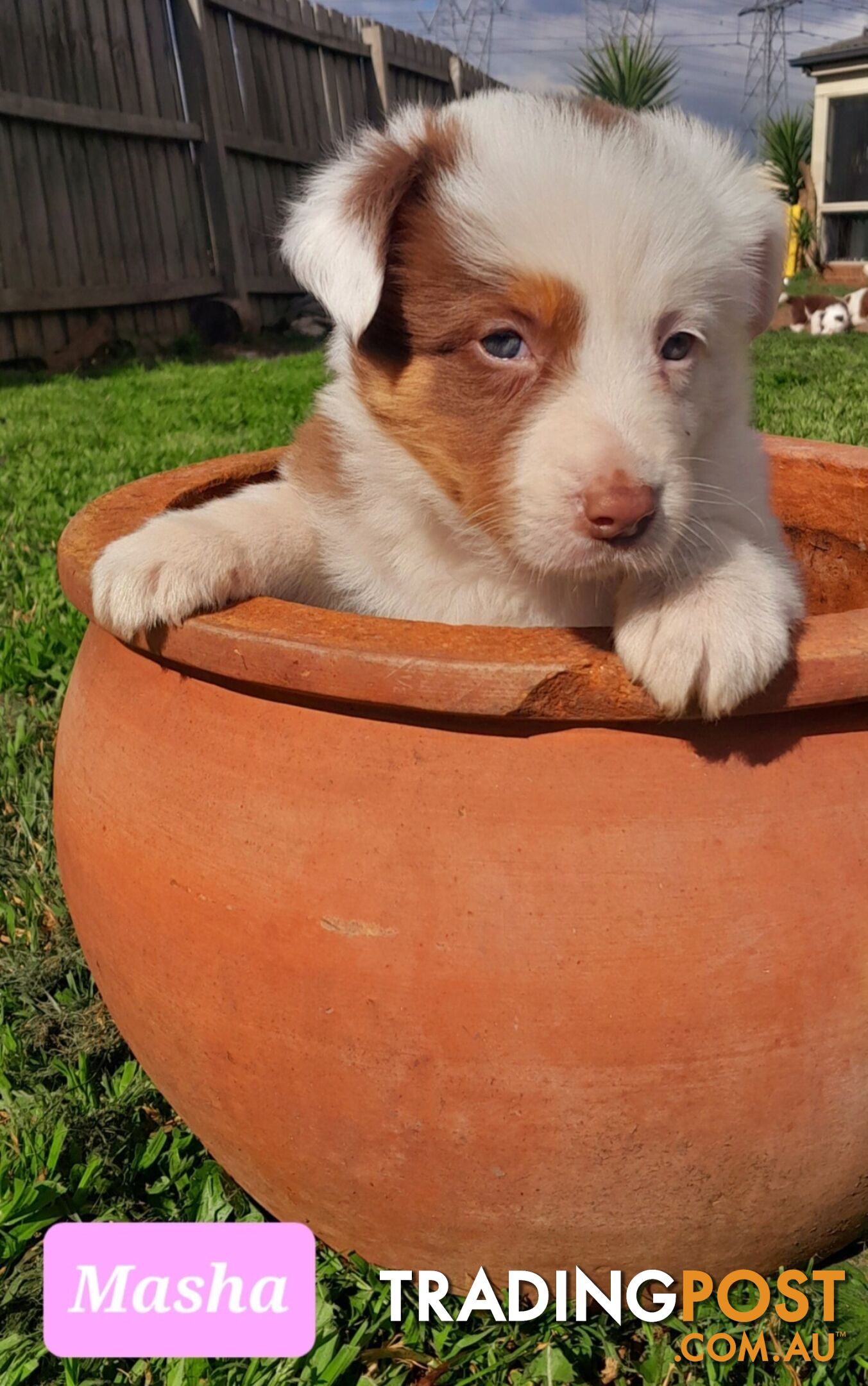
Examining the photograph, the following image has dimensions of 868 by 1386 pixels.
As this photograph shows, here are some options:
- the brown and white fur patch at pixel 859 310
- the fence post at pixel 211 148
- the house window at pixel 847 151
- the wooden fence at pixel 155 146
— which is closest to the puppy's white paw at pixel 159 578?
the wooden fence at pixel 155 146

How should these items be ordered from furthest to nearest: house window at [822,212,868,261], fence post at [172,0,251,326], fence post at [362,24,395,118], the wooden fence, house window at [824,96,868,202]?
house window at [824,96,868,202] → house window at [822,212,868,261] → fence post at [362,24,395,118] → fence post at [172,0,251,326] → the wooden fence

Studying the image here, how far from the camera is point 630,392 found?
1.75 metres

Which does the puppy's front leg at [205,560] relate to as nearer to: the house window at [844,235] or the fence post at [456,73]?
the fence post at [456,73]

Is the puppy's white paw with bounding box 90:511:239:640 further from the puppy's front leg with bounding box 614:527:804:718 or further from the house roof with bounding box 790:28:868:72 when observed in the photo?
the house roof with bounding box 790:28:868:72

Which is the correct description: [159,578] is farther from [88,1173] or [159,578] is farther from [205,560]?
[88,1173]

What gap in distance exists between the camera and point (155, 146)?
36.6 feet

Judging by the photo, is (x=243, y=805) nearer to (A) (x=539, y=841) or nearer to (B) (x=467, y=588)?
(A) (x=539, y=841)

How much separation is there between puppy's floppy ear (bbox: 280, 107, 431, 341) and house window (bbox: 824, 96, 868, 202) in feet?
61.8

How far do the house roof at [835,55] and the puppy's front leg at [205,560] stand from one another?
64.1 ft

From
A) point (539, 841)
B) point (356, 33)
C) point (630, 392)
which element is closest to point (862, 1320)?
point (539, 841)

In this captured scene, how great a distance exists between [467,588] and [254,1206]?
1.15m

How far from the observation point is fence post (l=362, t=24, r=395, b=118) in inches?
561

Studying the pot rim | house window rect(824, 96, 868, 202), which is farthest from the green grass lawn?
house window rect(824, 96, 868, 202)

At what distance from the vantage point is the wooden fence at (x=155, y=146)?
31.7 feet
